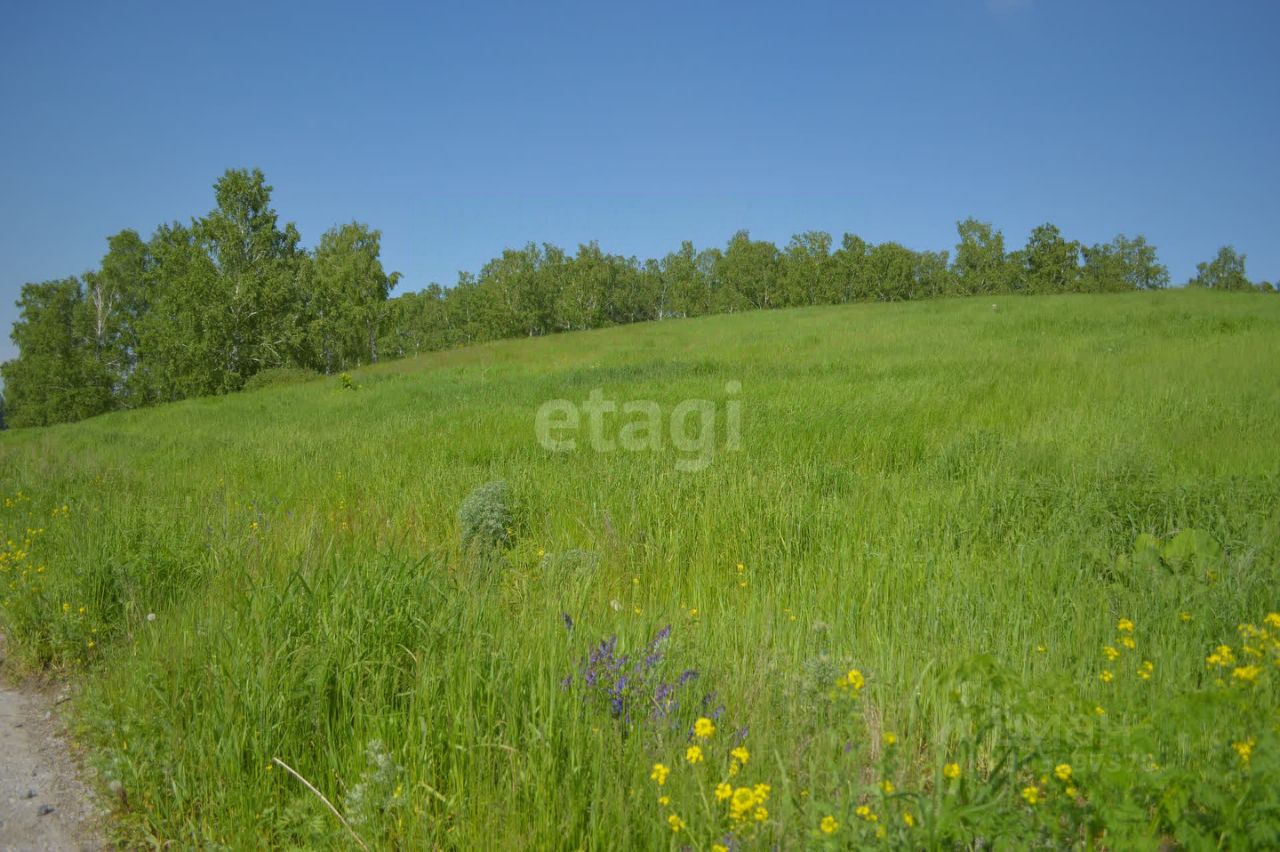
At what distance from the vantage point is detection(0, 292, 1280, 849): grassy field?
2297mm

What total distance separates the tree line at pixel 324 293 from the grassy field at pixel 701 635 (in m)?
36.6

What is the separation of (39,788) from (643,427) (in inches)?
298

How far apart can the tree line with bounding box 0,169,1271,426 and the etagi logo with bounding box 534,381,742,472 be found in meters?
36.0

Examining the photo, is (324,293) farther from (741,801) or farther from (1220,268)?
(1220,268)

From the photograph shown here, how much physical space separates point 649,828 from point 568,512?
3804mm

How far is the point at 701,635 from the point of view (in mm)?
3611

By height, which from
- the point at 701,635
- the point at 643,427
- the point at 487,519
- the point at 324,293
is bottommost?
the point at 701,635

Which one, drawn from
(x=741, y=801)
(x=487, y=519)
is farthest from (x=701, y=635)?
(x=487, y=519)

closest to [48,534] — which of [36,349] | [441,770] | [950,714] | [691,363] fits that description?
[441,770]

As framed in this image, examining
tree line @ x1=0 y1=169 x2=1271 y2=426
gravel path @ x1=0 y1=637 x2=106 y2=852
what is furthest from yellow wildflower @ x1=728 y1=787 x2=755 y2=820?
tree line @ x1=0 y1=169 x2=1271 y2=426

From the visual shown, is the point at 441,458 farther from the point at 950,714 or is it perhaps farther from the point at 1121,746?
the point at 1121,746

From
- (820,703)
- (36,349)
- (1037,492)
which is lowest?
(820,703)

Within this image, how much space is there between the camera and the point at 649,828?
94.7 inches

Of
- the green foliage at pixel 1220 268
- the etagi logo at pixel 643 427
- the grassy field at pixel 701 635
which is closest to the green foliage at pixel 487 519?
the grassy field at pixel 701 635
